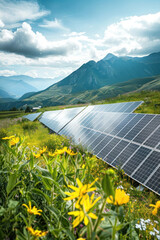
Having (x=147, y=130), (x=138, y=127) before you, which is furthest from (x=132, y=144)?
(x=138, y=127)

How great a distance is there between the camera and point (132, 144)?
22.9 feet

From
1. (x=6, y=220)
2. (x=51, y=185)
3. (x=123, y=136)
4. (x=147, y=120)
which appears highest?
(x=51, y=185)

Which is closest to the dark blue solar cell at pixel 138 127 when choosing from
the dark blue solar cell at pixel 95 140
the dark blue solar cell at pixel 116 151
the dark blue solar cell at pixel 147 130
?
the dark blue solar cell at pixel 147 130

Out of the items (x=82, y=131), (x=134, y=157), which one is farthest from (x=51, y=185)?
(x=82, y=131)

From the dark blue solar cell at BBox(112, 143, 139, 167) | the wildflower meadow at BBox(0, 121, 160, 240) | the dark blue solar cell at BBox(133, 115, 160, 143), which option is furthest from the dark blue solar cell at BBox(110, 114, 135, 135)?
the wildflower meadow at BBox(0, 121, 160, 240)

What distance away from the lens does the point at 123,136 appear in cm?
789

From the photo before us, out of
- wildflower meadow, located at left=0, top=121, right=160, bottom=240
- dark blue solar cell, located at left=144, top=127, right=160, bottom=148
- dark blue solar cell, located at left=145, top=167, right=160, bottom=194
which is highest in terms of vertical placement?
wildflower meadow, located at left=0, top=121, right=160, bottom=240

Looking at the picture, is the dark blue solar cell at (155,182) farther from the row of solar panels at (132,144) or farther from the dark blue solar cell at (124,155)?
the dark blue solar cell at (124,155)

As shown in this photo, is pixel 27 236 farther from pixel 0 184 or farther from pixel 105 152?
pixel 105 152

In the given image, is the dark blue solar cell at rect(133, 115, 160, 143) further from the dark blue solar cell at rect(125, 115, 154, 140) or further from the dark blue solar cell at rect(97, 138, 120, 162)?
the dark blue solar cell at rect(97, 138, 120, 162)

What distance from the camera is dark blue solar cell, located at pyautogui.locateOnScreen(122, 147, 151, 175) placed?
232 inches

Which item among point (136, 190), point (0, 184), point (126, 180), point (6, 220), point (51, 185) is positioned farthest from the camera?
point (126, 180)

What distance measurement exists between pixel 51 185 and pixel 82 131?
9.57 m

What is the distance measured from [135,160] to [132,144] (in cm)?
102
